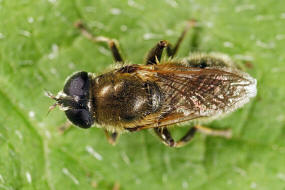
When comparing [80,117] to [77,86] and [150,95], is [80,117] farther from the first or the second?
[150,95]

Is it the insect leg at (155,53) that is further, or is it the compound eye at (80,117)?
the insect leg at (155,53)

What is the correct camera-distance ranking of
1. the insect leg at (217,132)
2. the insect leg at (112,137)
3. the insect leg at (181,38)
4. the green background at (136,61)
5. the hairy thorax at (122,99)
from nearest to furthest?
the hairy thorax at (122,99)
the green background at (136,61)
the insect leg at (112,137)
the insect leg at (181,38)
the insect leg at (217,132)

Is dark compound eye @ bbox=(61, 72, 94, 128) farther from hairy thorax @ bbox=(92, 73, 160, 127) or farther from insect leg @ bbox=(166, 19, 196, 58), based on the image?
insect leg @ bbox=(166, 19, 196, 58)

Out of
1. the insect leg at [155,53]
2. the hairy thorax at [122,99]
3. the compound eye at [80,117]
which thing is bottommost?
the compound eye at [80,117]

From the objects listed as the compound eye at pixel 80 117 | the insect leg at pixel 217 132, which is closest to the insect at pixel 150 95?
the compound eye at pixel 80 117

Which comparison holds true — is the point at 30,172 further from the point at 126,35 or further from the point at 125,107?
the point at 126,35

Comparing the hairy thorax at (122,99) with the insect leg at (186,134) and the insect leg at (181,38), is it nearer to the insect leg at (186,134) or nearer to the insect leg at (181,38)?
the insect leg at (186,134)

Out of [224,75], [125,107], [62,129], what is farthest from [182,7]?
[62,129]
